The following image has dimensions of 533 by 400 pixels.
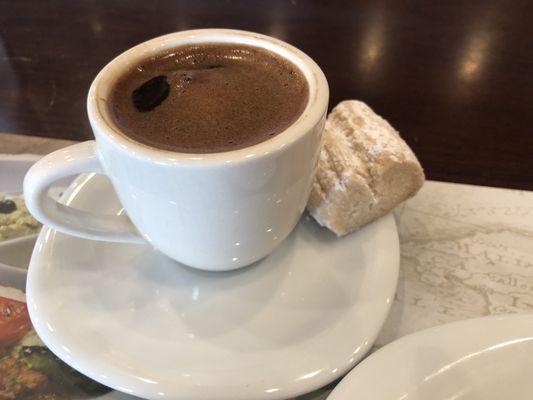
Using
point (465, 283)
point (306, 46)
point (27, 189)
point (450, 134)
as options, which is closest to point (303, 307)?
point (465, 283)

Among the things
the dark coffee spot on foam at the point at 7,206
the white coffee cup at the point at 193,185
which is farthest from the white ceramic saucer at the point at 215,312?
the dark coffee spot on foam at the point at 7,206

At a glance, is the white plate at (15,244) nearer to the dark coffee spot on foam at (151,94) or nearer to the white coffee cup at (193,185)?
the white coffee cup at (193,185)

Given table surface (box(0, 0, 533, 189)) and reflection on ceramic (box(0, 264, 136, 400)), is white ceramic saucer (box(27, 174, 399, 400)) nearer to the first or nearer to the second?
reflection on ceramic (box(0, 264, 136, 400))

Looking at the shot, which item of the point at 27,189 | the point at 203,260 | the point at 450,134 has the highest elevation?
the point at 27,189

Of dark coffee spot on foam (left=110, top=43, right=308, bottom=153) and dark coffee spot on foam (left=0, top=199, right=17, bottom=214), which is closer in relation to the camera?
dark coffee spot on foam (left=110, top=43, right=308, bottom=153)

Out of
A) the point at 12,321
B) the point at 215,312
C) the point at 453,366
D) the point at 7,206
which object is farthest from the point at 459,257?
the point at 7,206

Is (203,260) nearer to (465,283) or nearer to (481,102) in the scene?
(465,283)

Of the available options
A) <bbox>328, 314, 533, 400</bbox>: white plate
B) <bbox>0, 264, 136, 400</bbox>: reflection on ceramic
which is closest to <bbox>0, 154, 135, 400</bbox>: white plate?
<bbox>0, 264, 136, 400</bbox>: reflection on ceramic
